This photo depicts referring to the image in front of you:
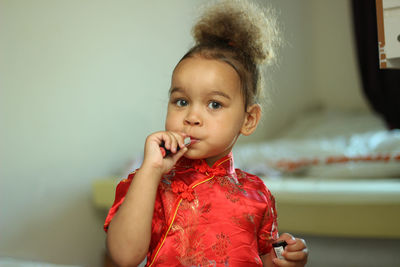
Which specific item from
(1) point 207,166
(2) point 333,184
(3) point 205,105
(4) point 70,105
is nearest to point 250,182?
(1) point 207,166

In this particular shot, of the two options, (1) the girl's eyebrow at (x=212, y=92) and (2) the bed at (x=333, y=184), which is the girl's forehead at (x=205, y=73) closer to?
(1) the girl's eyebrow at (x=212, y=92)

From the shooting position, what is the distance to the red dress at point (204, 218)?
901 mm

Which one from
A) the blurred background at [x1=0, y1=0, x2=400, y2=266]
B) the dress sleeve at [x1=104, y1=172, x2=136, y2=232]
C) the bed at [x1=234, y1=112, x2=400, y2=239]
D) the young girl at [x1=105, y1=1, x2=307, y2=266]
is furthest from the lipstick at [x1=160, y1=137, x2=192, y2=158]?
the bed at [x1=234, y1=112, x2=400, y2=239]

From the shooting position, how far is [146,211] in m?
0.85

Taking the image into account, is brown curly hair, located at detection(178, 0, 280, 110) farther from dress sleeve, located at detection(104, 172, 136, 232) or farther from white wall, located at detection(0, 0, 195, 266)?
white wall, located at detection(0, 0, 195, 266)

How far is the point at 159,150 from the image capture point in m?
0.88

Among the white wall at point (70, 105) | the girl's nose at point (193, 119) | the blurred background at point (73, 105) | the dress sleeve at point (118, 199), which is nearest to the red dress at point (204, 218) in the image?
the dress sleeve at point (118, 199)

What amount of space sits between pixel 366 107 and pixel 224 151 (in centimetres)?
338

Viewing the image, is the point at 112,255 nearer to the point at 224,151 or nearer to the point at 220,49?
the point at 224,151

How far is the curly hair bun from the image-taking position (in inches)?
42.9

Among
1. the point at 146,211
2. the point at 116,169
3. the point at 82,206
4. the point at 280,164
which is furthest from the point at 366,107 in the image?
the point at 146,211

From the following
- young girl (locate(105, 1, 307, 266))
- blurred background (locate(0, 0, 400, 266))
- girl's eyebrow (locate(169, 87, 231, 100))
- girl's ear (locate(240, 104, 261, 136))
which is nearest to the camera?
young girl (locate(105, 1, 307, 266))

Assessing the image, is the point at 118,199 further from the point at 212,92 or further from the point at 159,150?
the point at 212,92

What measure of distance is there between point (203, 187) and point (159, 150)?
0.15 m
